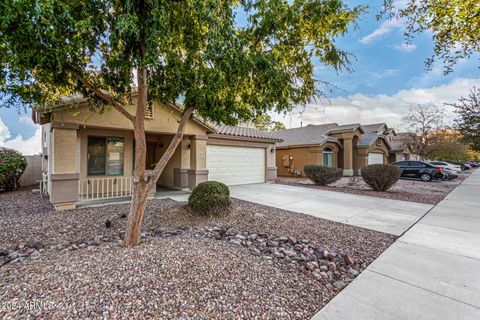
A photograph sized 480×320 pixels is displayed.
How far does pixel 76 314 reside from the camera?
2230 millimetres

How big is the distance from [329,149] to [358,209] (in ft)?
44.6

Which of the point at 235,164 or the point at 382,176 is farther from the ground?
the point at 235,164

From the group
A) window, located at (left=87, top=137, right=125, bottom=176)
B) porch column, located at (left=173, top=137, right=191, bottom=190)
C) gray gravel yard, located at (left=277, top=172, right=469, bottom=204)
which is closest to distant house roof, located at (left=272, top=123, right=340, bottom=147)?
gray gravel yard, located at (left=277, top=172, right=469, bottom=204)

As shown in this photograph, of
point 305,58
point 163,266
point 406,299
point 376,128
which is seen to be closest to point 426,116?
point 376,128

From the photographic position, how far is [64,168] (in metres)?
6.77

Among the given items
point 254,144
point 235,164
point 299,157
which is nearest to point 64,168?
point 235,164

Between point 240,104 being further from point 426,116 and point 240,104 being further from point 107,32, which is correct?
point 426,116

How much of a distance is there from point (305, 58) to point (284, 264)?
172 inches

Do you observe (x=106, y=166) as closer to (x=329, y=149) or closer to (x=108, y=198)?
(x=108, y=198)

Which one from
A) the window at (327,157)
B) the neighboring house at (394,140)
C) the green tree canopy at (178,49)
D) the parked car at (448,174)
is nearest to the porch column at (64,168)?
the green tree canopy at (178,49)

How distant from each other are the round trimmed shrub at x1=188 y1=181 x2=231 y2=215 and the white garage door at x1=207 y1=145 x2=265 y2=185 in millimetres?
5274

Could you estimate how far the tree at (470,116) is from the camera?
53.5 feet

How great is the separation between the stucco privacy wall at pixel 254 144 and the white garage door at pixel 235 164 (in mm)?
205

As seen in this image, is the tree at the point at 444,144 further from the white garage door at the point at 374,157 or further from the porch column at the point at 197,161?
the porch column at the point at 197,161
